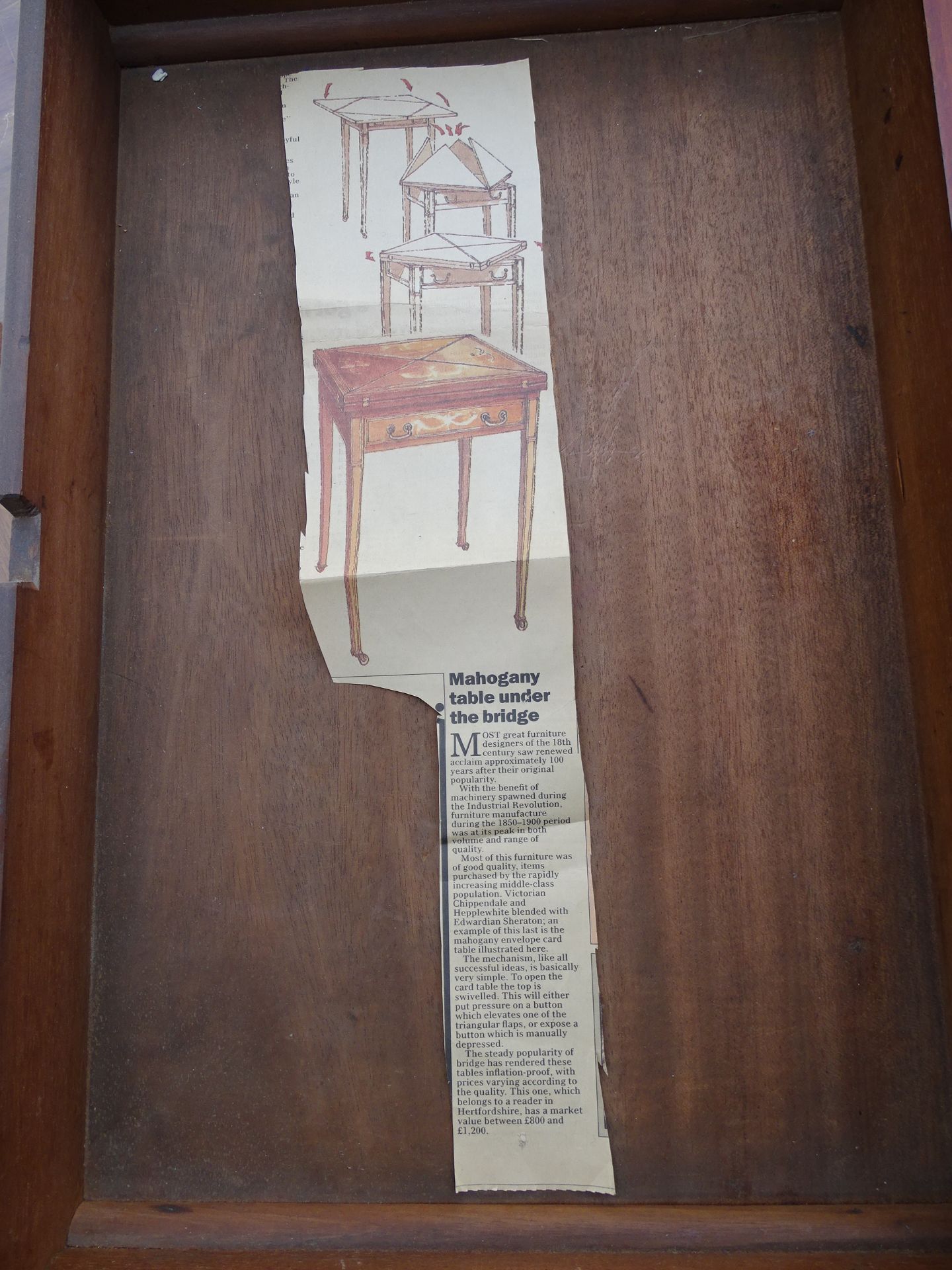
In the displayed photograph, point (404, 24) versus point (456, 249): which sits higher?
point (404, 24)

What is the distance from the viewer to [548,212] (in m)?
0.74

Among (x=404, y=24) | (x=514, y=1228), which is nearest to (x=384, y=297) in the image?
(x=404, y=24)

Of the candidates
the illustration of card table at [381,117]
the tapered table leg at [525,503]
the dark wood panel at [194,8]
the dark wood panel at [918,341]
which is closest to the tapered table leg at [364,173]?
the illustration of card table at [381,117]

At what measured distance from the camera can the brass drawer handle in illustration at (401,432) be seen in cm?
71

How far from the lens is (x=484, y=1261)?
61 cm

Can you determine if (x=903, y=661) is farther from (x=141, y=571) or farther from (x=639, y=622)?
(x=141, y=571)

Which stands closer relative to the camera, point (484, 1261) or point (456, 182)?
point (484, 1261)

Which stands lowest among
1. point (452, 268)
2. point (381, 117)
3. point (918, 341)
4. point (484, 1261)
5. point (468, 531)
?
point (484, 1261)

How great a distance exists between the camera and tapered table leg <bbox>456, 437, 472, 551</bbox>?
70 centimetres

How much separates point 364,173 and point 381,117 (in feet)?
0.16

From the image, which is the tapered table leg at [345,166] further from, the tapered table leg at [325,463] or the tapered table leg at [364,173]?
the tapered table leg at [325,463]

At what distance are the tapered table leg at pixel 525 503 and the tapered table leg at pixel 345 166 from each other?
8.9 inches

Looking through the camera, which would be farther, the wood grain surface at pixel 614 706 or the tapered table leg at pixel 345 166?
the tapered table leg at pixel 345 166

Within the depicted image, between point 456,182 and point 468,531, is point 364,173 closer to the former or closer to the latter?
point 456,182
